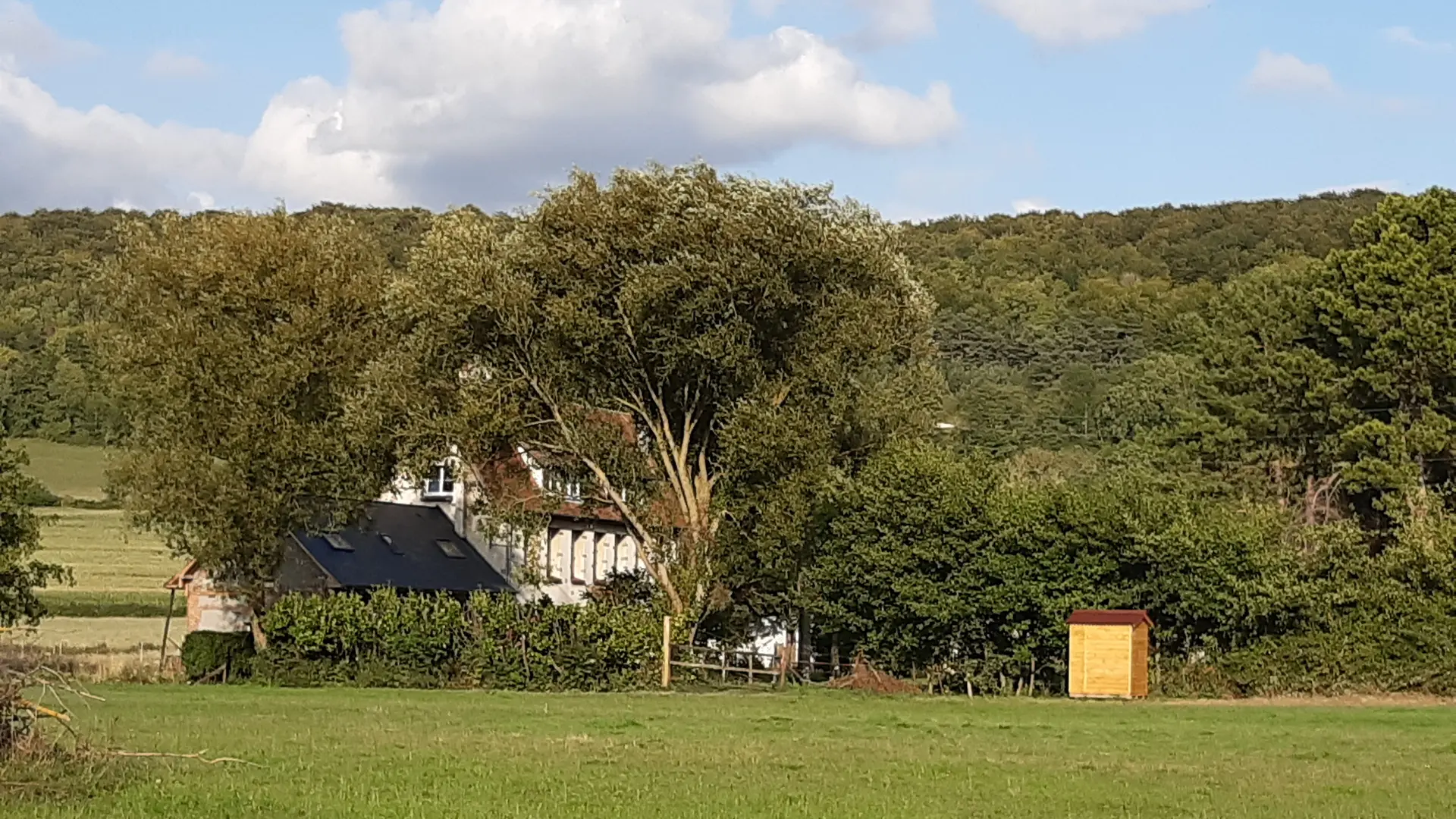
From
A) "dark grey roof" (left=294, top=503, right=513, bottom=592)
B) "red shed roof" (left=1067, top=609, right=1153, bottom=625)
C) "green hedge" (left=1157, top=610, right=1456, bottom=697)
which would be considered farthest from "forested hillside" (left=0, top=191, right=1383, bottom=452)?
"red shed roof" (left=1067, top=609, right=1153, bottom=625)

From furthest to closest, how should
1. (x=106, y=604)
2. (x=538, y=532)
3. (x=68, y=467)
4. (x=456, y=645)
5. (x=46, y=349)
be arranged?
(x=68, y=467)
(x=46, y=349)
(x=106, y=604)
(x=538, y=532)
(x=456, y=645)

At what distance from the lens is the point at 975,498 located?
4366cm

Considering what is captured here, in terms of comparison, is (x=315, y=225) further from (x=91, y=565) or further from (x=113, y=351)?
(x=91, y=565)

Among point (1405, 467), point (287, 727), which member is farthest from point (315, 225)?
point (1405, 467)

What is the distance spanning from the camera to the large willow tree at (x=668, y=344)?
43.0 m

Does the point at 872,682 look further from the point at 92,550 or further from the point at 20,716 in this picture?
the point at 92,550

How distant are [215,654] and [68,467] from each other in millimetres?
57748

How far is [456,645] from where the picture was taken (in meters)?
44.5

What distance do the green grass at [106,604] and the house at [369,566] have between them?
38.7 feet

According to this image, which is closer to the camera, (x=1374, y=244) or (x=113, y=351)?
(x=113, y=351)

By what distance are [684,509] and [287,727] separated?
68.9 ft

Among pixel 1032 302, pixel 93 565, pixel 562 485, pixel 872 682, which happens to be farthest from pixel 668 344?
pixel 1032 302

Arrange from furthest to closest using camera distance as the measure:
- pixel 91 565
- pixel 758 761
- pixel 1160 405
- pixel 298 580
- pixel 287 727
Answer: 1. pixel 1160 405
2. pixel 91 565
3. pixel 298 580
4. pixel 287 727
5. pixel 758 761

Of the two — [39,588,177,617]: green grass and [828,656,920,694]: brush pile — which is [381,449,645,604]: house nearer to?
[828,656,920,694]: brush pile
